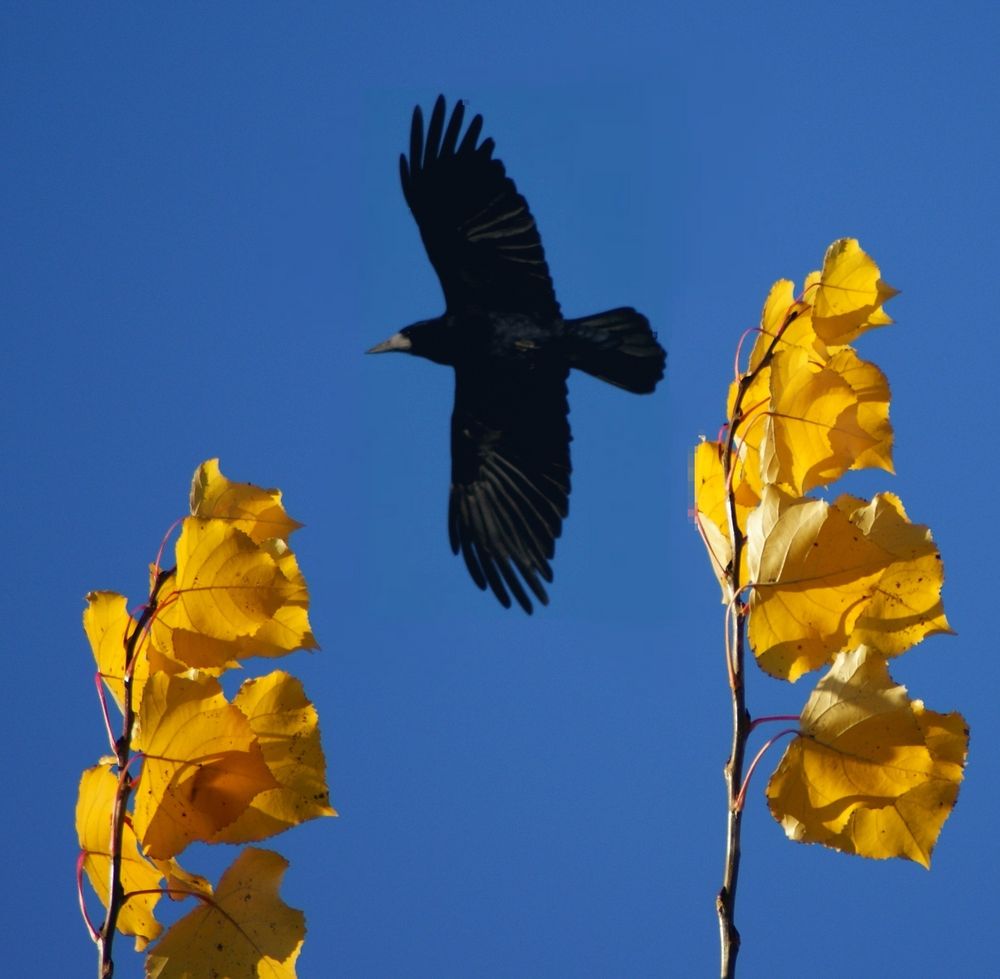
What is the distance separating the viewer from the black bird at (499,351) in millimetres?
6805

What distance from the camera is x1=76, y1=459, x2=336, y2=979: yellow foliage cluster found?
4.48 ft

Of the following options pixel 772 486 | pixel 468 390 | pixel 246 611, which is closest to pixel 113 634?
pixel 246 611

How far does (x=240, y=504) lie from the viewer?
1.65m

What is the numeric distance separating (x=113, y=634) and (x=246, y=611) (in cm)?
15

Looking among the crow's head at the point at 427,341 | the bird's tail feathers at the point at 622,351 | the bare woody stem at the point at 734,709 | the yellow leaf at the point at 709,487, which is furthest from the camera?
the crow's head at the point at 427,341

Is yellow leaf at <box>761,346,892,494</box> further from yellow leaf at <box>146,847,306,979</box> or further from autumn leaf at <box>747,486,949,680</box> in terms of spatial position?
yellow leaf at <box>146,847,306,979</box>

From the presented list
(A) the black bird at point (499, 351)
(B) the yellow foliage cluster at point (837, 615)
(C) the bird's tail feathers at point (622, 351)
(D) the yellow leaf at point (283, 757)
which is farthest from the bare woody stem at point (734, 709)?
(C) the bird's tail feathers at point (622, 351)

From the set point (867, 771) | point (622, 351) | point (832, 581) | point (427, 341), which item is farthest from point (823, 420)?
point (427, 341)

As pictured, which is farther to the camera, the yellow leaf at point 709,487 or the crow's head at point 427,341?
the crow's head at point 427,341

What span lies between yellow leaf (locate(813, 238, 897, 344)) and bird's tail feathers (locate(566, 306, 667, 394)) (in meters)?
5.61

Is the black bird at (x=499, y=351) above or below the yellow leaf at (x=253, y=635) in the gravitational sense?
above

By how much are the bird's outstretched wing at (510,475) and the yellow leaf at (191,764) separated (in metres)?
5.39

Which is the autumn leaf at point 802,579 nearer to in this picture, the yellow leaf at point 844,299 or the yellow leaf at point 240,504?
the yellow leaf at point 844,299

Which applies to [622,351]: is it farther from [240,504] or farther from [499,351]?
[240,504]
